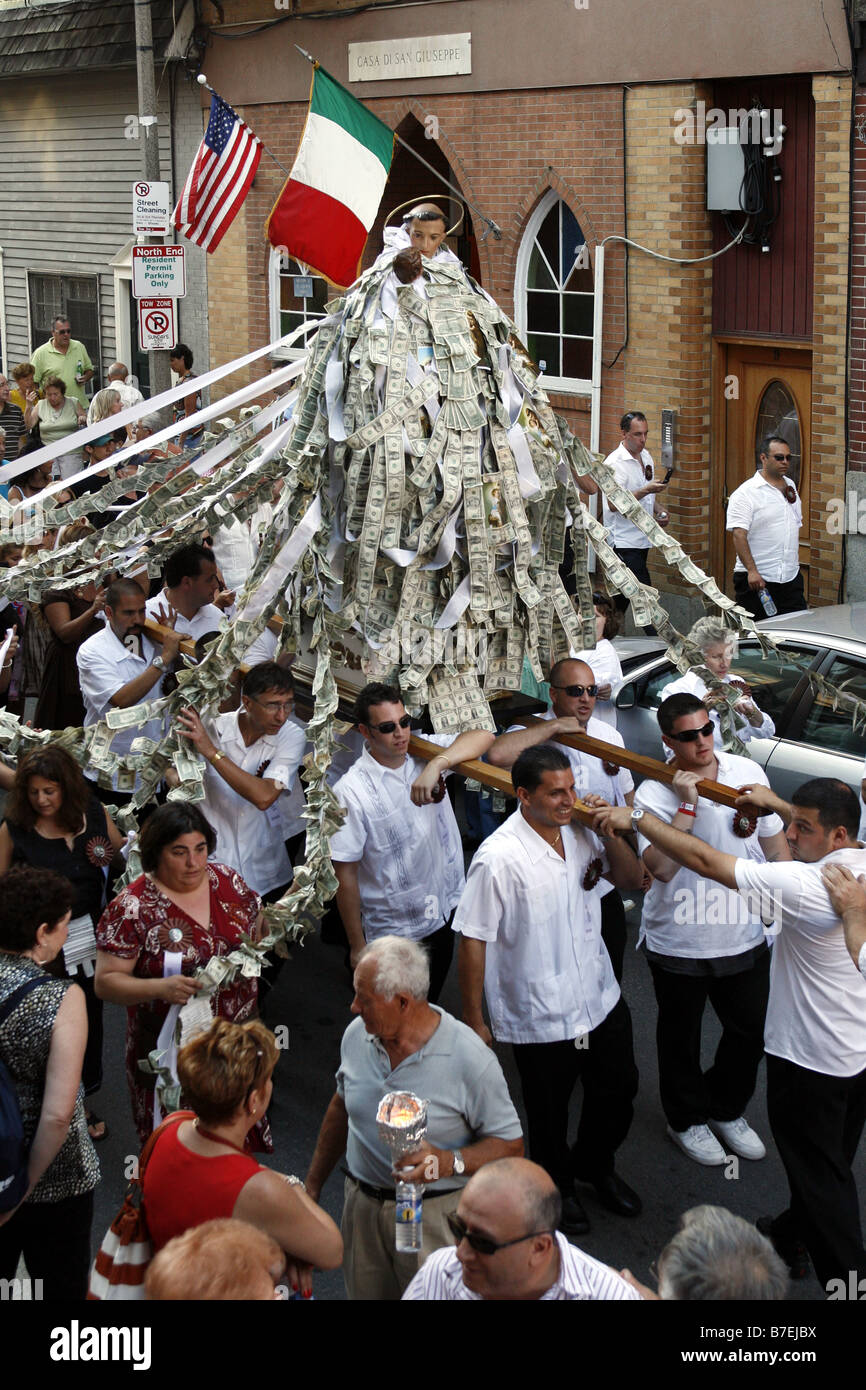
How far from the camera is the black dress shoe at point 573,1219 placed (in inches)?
230

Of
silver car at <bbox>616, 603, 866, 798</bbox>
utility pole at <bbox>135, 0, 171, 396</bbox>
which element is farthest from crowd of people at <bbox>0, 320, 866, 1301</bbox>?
utility pole at <bbox>135, 0, 171, 396</bbox>

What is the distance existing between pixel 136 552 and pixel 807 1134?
4073mm

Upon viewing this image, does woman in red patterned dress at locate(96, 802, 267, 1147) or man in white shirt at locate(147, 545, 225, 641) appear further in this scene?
man in white shirt at locate(147, 545, 225, 641)

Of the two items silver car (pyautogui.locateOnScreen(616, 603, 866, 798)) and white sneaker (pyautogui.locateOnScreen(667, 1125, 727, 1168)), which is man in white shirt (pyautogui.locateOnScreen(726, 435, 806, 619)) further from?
white sneaker (pyautogui.locateOnScreen(667, 1125, 727, 1168))

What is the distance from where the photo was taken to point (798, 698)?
27.8 feet

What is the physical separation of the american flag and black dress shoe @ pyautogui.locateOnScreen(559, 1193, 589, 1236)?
11.8 meters

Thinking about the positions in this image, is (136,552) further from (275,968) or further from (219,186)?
(219,186)

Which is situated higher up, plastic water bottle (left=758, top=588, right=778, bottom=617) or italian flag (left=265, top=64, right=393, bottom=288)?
italian flag (left=265, top=64, right=393, bottom=288)

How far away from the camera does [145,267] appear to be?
1634cm

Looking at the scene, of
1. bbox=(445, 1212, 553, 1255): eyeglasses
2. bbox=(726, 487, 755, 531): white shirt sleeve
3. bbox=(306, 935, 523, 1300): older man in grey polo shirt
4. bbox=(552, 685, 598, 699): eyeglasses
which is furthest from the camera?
bbox=(726, 487, 755, 531): white shirt sleeve

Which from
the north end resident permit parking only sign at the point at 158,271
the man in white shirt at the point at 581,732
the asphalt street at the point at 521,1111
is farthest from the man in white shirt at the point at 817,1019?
the north end resident permit parking only sign at the point at 158,271

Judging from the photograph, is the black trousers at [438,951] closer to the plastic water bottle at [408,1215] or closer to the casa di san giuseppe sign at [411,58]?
the plastic water bottle at [408,1215]

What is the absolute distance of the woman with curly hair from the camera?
6.21 m
